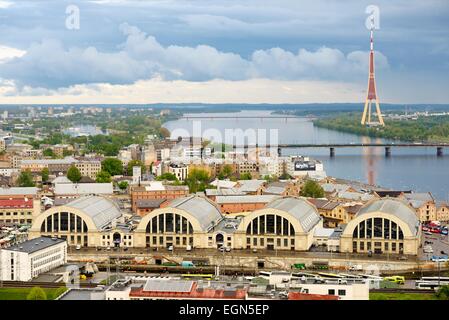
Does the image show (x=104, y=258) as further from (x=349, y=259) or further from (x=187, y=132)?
(x=187, y=132)

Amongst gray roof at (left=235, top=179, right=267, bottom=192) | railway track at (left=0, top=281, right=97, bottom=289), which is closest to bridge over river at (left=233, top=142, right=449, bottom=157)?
gray roof at (left=235, top=179, right=267, bottom=192)

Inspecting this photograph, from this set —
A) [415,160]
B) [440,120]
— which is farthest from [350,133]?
[440,120]

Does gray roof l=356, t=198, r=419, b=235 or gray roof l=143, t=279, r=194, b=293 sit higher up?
gray roof l=143, t=279, r=194, b=293

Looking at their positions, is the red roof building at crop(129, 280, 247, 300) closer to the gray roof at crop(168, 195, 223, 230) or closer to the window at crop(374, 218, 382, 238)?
the window at crop(374, 218, 382, 238)

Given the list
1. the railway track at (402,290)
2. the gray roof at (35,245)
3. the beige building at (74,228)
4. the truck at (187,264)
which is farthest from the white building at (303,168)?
the railway track at (402,290)

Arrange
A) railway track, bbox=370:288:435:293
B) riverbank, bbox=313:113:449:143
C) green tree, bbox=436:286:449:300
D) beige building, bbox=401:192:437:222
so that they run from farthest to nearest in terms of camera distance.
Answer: riverbank, bbox=313:113:449:143 → beige building, bbox=401:192:437:222 → railway track, bbox=370:288:435:293 → green tree, bbox=436:286:449:300

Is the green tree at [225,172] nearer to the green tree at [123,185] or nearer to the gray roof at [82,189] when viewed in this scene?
the green tree at [123,185]

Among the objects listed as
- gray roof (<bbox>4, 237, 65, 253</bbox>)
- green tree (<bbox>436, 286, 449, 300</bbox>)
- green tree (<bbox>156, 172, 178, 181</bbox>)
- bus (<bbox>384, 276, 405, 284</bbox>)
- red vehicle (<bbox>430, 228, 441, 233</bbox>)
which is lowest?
bus (<bbox>384, 276, 405, 284</bbox>)
